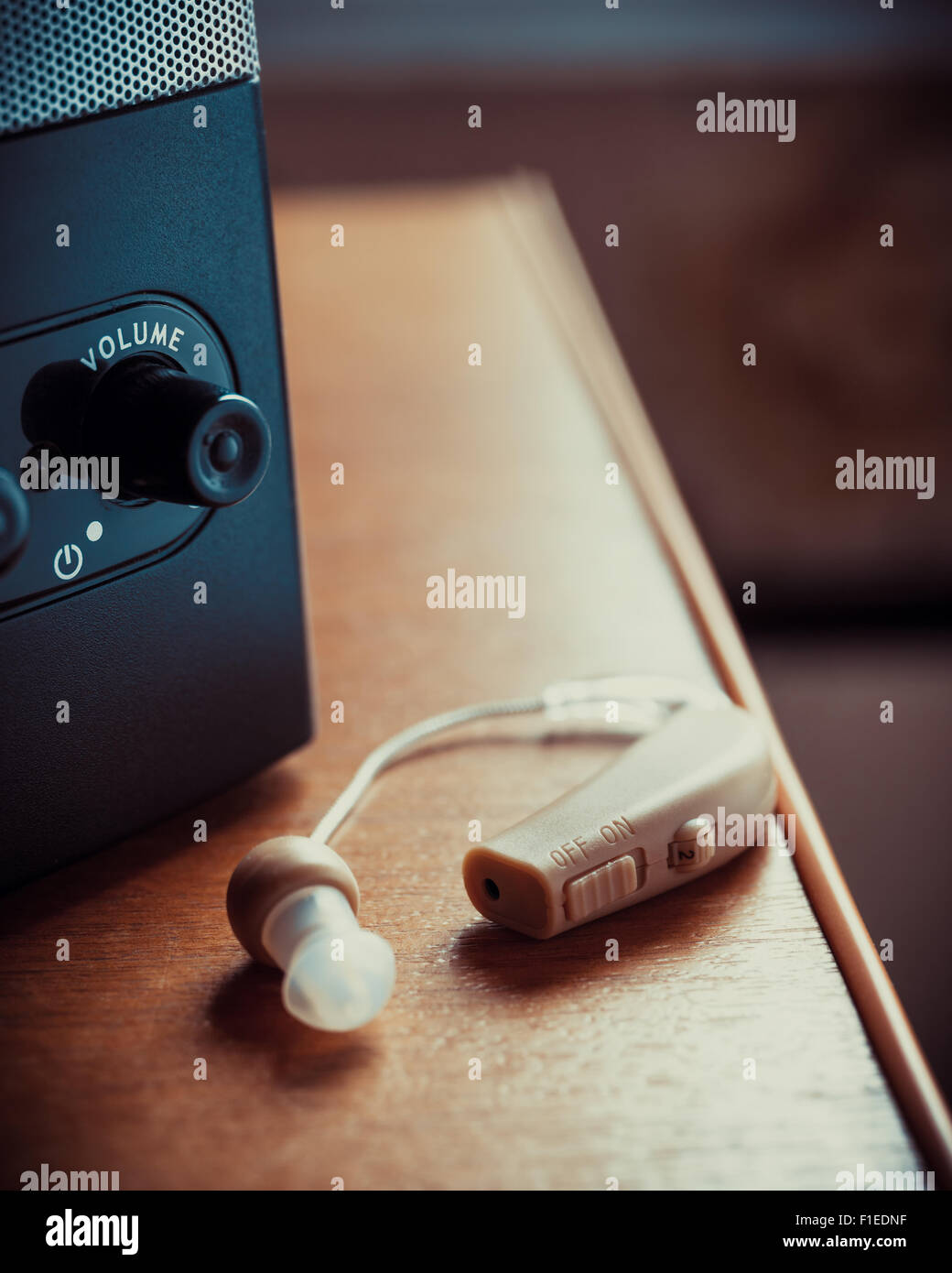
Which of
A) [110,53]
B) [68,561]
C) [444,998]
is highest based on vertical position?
[110,53]

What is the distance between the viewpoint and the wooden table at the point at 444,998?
0.33 m

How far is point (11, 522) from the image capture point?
0.35 meters

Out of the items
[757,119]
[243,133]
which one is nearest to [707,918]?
[243,133]

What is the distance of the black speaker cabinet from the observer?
0.36m

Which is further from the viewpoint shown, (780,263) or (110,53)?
(780,263)

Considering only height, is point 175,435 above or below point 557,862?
above

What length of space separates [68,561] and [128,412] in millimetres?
53

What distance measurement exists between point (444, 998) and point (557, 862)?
54mm

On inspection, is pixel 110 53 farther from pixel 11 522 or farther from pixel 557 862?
pixel 557 862

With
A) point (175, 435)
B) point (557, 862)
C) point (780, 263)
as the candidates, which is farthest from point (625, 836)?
point (780, 263)

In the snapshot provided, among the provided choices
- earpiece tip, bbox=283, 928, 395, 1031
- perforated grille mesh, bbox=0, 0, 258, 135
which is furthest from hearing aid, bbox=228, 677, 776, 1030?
perforated grille mesh, bbox=0, 0, 258, 135

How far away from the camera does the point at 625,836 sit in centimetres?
40

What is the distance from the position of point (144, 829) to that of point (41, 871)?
1.7 inches

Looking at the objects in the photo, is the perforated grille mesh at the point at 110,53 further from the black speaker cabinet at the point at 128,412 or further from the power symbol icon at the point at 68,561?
the power symbol icon at the point at 68,561
